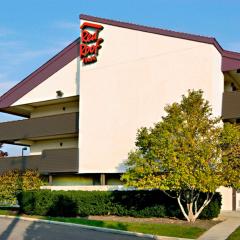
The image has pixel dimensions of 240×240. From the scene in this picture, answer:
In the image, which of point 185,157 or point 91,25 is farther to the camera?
point 91,25

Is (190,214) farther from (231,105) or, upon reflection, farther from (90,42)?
(90,42)

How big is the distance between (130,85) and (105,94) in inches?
85.3

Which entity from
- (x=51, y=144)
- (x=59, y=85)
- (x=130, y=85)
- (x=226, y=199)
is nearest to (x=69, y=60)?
(x=59, y=85)

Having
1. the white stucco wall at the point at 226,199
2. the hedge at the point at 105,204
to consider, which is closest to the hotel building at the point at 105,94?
the white stucco wall at the point at 226,199

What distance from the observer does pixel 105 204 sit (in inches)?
947

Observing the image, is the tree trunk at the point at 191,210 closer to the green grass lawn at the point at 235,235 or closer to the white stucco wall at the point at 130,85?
the green grass lawn at the point at 235,235

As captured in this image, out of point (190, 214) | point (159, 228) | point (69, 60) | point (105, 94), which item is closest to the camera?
point (159, 228)

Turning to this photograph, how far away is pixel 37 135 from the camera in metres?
36.5

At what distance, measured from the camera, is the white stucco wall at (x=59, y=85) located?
3447 centimetres

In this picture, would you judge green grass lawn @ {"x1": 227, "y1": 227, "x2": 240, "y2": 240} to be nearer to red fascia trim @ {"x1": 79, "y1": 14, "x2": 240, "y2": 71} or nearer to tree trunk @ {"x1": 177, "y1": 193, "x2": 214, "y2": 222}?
tree trunk @ {"x1": 177, "y1": 193, "x2": 214, "y2": 222}

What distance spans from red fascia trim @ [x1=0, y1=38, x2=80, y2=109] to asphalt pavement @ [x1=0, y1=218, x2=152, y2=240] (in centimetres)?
1672

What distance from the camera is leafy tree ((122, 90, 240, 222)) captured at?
19.7 meters

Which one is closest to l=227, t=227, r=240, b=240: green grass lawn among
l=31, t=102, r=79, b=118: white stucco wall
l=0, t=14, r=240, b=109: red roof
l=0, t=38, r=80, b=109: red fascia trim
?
l=0, t=14, r=240, b=109: red roof

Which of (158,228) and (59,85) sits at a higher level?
(59,85)
